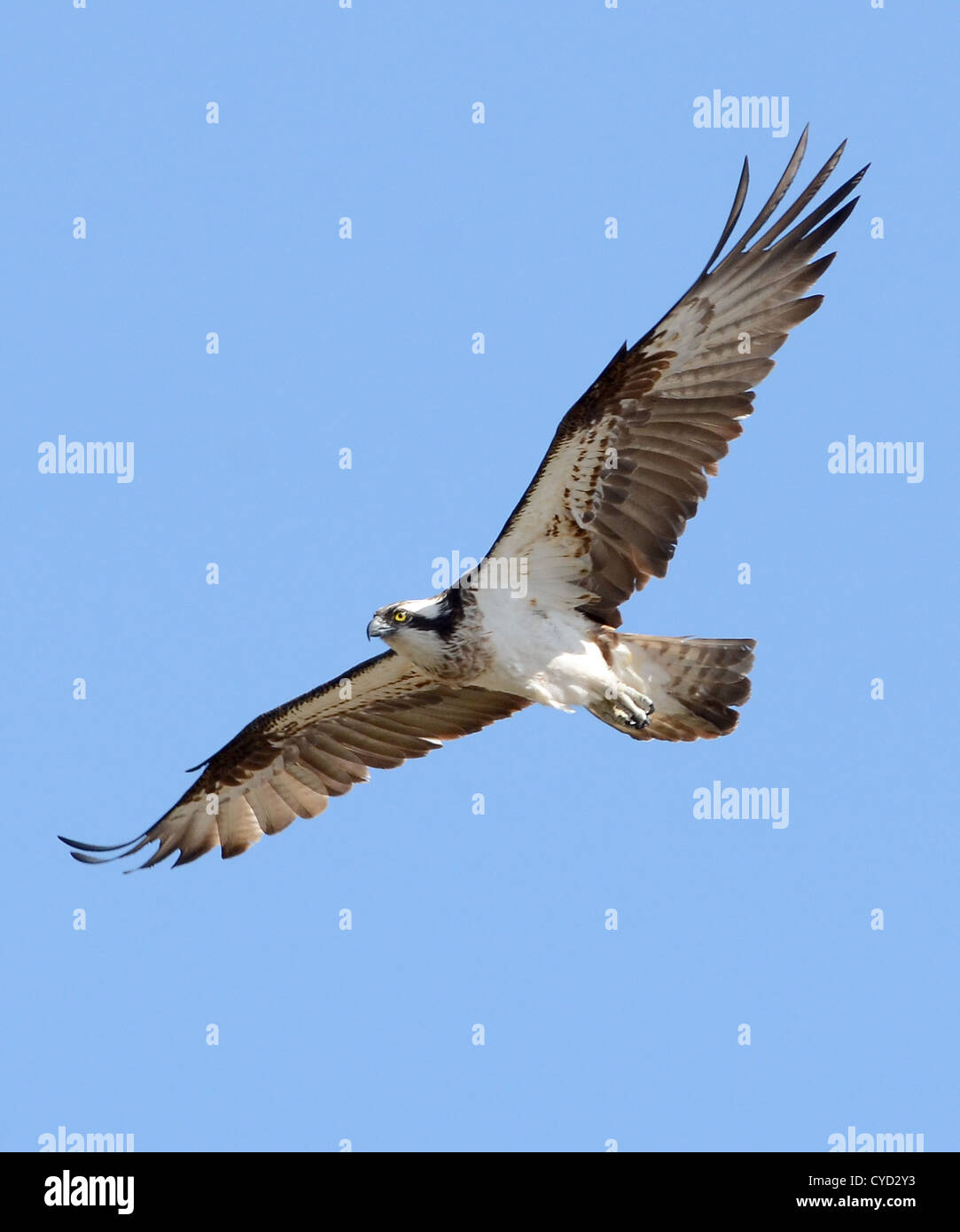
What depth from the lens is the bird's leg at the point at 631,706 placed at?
547 inches

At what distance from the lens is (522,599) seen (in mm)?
13844

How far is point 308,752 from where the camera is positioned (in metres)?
16.0

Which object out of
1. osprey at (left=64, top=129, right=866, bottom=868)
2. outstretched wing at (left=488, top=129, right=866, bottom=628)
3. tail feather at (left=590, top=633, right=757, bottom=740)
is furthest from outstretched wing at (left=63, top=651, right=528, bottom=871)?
outstretched wing at (left=488, top=129, right=866, bottom=628)

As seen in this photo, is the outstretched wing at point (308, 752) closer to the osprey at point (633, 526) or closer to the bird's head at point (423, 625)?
the osprey at point (633, 526)

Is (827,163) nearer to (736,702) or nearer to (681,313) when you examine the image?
(681,313)

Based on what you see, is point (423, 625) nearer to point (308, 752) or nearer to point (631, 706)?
point (631, 706)

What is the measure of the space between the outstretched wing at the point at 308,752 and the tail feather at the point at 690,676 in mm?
1699

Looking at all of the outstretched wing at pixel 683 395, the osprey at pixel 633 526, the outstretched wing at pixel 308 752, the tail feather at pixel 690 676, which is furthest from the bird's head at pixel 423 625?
the outstretched wing at pixel 308 752

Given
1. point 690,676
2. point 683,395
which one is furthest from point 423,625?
point 683,395

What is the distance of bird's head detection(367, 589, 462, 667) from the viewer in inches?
537

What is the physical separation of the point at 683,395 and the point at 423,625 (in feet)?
8.46

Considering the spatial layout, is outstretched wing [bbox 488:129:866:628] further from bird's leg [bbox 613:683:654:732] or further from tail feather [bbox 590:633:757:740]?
bird's leg [bbox 613:683:654:732]
